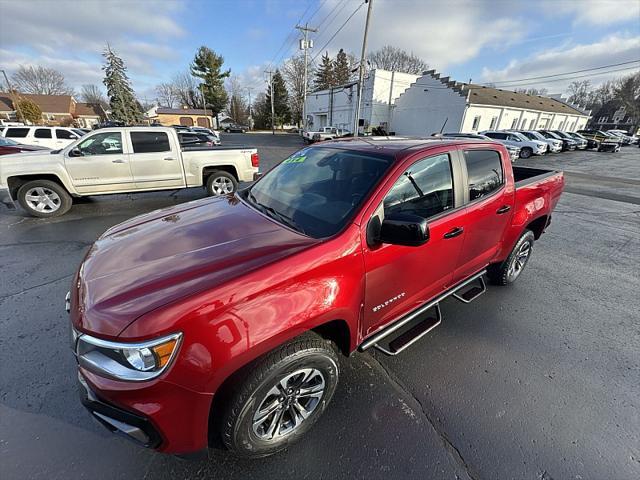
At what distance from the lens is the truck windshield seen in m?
1.91

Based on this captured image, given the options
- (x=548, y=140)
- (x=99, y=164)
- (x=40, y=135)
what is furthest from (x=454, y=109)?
(x=40, y=135)

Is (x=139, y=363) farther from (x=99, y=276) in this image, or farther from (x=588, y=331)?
(x=588, y=331)

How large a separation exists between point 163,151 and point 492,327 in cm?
708

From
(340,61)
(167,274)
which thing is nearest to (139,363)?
(167,274)

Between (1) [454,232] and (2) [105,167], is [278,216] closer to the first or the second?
(1) [454,232]

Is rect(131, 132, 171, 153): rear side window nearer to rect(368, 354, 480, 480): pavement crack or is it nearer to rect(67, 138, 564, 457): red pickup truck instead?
rect(67, 138, 564, 457): red pickup truck

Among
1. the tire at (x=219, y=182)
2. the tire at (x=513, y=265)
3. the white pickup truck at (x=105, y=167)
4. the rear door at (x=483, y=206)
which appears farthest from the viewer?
the tire at (x=219, y=182)

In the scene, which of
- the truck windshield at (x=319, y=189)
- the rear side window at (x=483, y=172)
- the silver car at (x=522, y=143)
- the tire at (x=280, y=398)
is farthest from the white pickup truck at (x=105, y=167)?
the silver car at (x=522, y=143)

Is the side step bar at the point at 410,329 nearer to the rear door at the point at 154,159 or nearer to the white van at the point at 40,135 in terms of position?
the rear door at the point at 154,159

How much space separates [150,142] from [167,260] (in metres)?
6.02

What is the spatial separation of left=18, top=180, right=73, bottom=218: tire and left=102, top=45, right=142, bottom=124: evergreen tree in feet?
149

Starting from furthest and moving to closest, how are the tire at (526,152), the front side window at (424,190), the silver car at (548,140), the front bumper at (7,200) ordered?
the silver car at (548,140), the tire at (526,152), the front bumper at (7,200), the front side window at (424,190)

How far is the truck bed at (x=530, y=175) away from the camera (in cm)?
329

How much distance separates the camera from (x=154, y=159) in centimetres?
637
